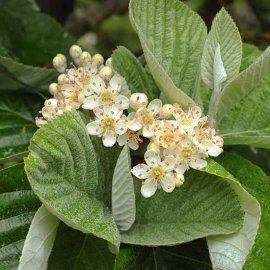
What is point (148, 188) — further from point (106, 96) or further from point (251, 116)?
point (251, 116)

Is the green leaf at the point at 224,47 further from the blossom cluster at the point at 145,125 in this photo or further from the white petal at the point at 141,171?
the white petal at the point at 141,171

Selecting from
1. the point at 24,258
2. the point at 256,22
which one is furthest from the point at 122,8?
the point at 24,258

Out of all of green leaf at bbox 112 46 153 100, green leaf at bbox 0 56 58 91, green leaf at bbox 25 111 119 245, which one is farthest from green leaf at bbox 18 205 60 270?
green leaf at bbox 0 56 58 91

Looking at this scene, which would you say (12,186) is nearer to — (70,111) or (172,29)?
(70,111)

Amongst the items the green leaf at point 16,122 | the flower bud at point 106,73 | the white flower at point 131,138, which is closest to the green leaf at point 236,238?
the white flower at point 131,138

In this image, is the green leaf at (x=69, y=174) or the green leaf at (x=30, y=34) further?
the green leaf at (x=30, y=34)

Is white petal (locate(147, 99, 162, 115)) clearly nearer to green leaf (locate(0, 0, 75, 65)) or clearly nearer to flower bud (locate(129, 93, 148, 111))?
flower bud (locate(129, 93, 148, 111))
